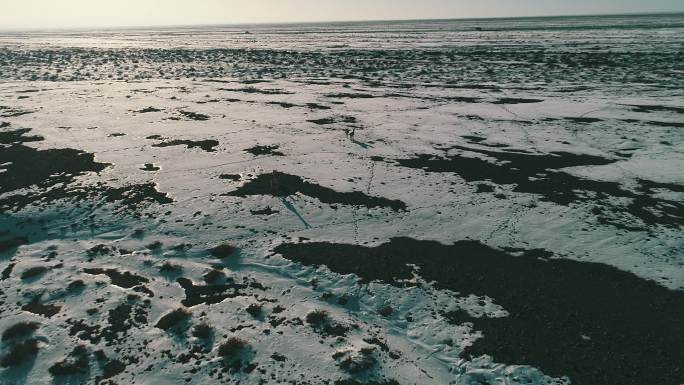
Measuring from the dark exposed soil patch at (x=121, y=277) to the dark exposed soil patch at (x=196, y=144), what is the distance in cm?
1033

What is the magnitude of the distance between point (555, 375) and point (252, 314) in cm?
670

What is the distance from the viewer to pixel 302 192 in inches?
664

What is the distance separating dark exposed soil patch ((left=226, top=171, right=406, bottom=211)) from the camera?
1605 centimetres

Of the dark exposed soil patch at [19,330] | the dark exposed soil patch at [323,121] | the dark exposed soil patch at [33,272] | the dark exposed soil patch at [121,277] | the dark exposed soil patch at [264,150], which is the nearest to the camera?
the dark exposed soil patch at [19,330]

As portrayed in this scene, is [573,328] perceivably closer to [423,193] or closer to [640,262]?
[640,262]

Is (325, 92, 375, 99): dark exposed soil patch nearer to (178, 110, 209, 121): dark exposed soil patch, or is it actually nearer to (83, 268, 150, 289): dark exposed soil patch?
(178, 110, 209, 121): dark exposed soil patch

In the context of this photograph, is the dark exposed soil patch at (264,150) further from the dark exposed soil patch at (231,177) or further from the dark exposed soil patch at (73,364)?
the dark exposed soil patch at (73,364)

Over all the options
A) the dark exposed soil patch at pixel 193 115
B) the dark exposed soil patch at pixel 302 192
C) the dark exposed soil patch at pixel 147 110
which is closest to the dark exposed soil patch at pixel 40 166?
the dark exposed soil patch at pixel 302 192

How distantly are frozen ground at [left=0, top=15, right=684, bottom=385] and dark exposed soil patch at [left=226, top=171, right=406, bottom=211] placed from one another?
117 millimetres

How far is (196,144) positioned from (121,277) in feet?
38.4

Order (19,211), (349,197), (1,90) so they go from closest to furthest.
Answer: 1. (19,211)
2. (349,197)
3. (1,90)

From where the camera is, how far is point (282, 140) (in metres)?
23.3

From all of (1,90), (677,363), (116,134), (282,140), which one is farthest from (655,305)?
(1,90)

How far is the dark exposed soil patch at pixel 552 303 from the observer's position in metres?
8.92
